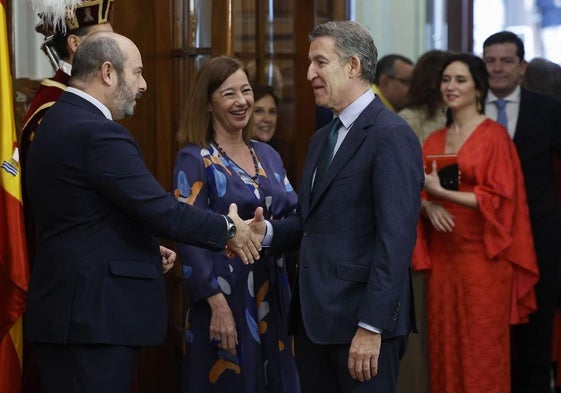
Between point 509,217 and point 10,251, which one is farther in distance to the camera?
point 509,217

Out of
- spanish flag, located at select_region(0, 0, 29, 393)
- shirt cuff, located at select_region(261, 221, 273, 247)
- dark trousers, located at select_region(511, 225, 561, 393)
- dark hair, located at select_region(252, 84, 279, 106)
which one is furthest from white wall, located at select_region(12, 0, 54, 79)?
dark trousers, located at select_region(511, 225, 561, 393)

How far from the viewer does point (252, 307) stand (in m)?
3.58

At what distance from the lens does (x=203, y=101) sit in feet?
11.9

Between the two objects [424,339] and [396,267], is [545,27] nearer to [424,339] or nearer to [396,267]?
[424,339]

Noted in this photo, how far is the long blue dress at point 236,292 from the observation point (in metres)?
3.48

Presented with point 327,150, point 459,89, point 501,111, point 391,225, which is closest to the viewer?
point 391,225

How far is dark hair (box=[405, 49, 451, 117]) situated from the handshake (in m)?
1.69

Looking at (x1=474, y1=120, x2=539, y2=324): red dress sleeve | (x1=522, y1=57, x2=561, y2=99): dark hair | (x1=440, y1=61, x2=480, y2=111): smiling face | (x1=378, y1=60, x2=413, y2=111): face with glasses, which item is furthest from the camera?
Answer: (x1=378, y1=60, x2=413, y2=111): face with glasses

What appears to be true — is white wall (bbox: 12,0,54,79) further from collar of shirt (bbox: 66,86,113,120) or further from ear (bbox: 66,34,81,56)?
collar of shirt (bbox: 66,86,113,120)

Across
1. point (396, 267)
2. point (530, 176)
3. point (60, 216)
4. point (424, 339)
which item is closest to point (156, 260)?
point (60, 216)

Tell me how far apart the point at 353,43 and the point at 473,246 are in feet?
5.00

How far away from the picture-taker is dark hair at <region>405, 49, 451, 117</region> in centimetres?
464

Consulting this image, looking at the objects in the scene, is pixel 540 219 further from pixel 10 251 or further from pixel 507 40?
pixel 10 251

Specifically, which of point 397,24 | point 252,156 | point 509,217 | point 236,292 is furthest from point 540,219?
point 397,24
